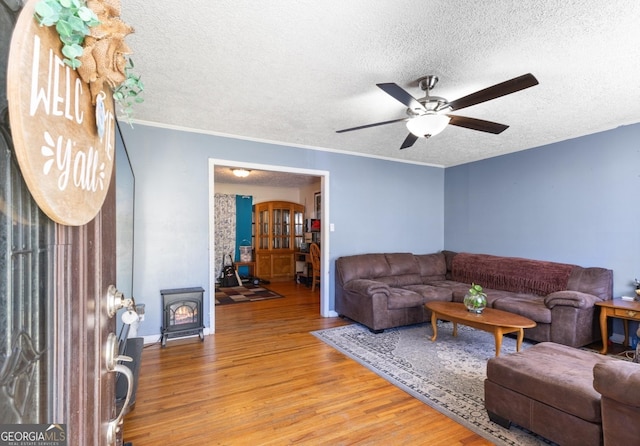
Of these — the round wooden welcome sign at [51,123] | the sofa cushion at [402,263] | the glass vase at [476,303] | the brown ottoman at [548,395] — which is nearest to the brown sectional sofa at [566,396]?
the brown ottoman at [548,395]

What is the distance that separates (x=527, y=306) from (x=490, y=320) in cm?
86

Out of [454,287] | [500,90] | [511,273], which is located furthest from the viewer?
[454,287]

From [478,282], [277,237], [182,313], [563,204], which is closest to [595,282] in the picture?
[563,204]

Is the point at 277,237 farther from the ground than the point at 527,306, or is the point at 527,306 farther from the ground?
the point at 277,237

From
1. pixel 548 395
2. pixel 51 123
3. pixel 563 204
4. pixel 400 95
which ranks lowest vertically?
pixel 548 395

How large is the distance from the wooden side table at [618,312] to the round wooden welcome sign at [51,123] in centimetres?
438

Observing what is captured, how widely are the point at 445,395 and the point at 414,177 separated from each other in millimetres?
3857

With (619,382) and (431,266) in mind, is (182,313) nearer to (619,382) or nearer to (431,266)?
(619,382)

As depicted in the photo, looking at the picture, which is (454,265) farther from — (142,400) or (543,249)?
(142,400)

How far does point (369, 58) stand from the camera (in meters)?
2.16

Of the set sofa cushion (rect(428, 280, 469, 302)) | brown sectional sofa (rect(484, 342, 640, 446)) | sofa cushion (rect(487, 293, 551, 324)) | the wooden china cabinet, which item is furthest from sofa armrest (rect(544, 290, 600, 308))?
the wooden china cabinet

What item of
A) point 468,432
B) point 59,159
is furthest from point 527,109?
point 59,159

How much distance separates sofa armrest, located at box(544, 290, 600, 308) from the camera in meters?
3.24

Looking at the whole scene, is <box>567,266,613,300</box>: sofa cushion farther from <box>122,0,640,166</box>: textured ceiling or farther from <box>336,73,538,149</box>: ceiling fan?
<box>336,73,538,149</box>: ceiling fan
